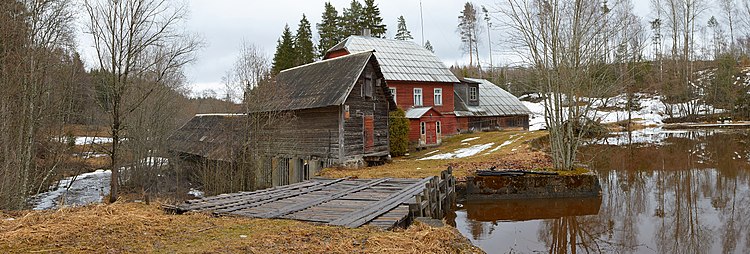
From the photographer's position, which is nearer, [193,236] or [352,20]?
[193,236]

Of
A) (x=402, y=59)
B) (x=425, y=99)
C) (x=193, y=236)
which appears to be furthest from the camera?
(x=402, y=59)

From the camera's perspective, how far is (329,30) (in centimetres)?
5284

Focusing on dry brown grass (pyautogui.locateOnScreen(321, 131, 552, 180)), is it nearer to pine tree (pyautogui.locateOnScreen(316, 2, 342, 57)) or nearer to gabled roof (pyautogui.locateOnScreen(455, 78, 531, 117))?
gabled roof (pyautogui.locateOnScreen(455, 78, 531, 117))

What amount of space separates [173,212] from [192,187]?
53.7 ft

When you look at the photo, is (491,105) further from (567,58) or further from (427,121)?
(567,58)

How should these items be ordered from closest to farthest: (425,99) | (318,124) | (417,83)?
(318,124)
(417,83)
(425,99)

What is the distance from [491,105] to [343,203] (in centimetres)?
3141

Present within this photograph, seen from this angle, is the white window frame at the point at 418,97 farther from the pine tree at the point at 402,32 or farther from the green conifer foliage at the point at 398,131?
the pine tree at the point at 402,32

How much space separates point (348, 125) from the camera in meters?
21.6

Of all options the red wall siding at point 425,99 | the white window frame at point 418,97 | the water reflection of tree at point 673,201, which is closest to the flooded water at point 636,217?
the water reflection of tree at point 673,201

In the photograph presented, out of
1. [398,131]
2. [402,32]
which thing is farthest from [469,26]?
[398,131]

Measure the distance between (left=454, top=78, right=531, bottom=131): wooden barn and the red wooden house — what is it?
1.95 metres

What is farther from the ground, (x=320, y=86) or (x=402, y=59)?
(x=402, y=59)

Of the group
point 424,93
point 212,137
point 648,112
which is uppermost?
point 424,93
